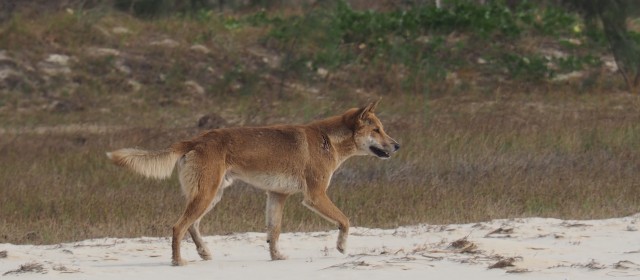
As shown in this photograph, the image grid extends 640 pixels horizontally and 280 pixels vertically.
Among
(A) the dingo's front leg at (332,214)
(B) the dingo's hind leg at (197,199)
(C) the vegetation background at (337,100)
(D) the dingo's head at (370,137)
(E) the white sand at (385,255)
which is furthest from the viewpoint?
(C) the vegetation background at (337,100)

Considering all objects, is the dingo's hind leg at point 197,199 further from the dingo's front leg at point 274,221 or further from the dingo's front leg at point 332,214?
the dingo's front leg at point 332,214

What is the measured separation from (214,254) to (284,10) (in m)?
18.9

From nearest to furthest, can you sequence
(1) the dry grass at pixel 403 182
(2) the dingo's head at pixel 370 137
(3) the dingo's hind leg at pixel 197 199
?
(3) the dingo's hind leg at pixel 197 199 < (2) the dingo's head at pixel 370 137 < (1) the dry grass at pixel 403 182

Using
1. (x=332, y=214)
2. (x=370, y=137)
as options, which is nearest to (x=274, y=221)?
(x=332, y=214)

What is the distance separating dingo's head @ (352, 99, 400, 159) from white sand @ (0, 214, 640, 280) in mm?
737

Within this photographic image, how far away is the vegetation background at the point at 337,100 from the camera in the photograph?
12367mm

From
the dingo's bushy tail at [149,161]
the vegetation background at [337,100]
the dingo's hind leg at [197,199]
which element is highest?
the dingo's bushy tail at [149,161]

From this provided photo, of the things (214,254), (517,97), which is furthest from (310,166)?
(517,97)

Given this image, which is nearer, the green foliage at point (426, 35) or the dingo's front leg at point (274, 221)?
the dingo's front leg at point (274, 221)

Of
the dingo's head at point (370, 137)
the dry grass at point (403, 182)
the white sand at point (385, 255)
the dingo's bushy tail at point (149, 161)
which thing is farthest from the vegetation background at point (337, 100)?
the dingo's bushy tail at point (149, 161)

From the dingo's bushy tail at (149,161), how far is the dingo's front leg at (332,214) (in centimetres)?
104

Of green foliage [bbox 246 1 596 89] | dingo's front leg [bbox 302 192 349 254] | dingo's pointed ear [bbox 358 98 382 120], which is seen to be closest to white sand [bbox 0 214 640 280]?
dingo's front leg [bbox 302 192 349 254]

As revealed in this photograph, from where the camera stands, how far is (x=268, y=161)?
9234mm

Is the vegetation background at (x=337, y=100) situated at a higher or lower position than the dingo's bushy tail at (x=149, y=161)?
lower
